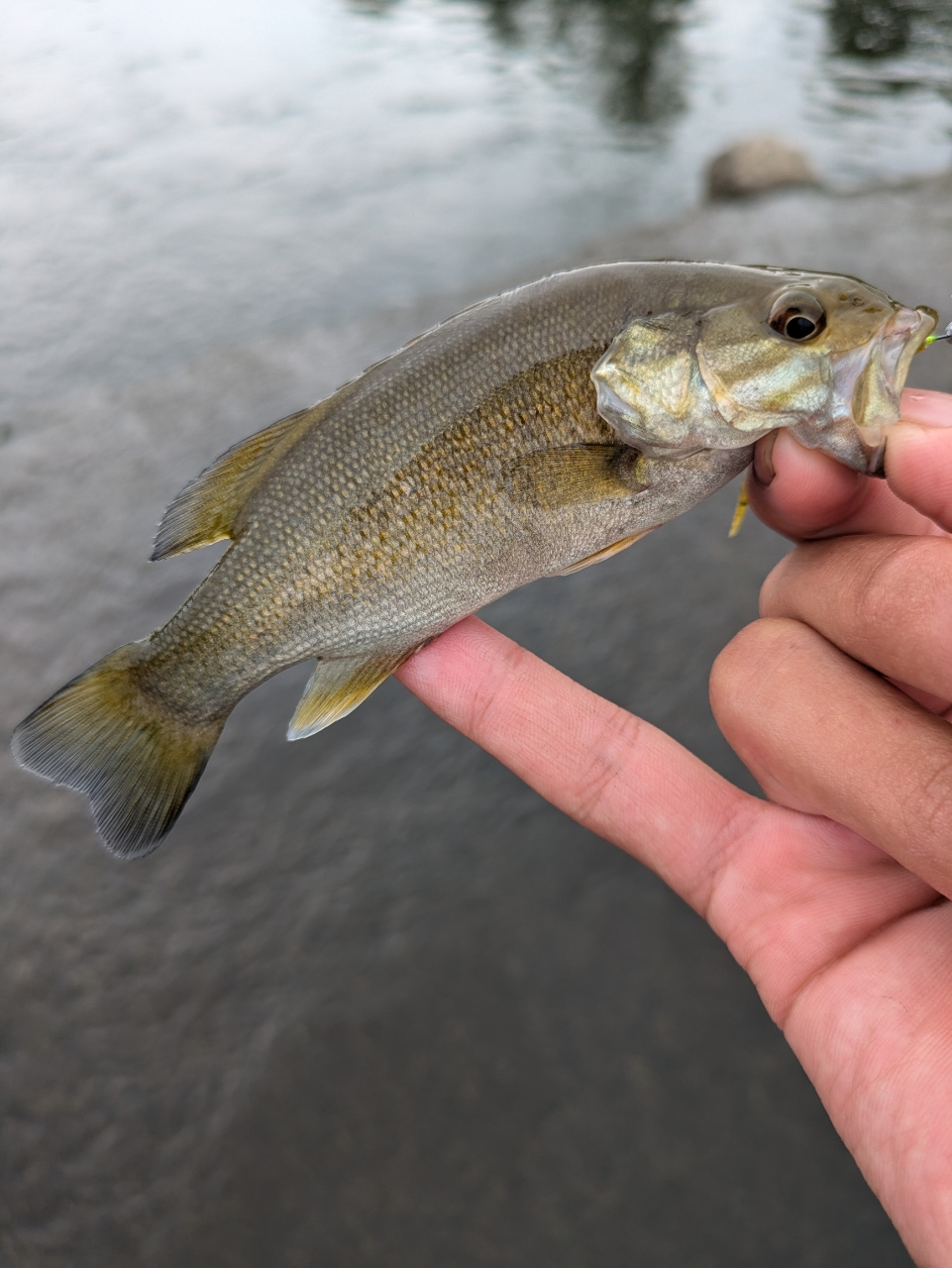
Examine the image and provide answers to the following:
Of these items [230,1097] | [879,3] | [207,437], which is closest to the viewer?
[230,1097]

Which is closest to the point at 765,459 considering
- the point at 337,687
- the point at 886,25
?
the point at 337,687

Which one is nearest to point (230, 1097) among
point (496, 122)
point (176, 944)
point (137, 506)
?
point (176, 944)

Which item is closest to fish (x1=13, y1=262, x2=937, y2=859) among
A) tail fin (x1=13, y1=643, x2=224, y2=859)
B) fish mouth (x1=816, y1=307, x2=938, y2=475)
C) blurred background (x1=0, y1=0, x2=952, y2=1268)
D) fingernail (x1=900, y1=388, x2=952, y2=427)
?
tail fin (x1=13, y1=643, x2=224, y2=859)

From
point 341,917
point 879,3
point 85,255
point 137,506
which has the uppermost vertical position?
point 879,3

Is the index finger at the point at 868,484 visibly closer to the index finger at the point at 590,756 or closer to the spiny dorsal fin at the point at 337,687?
the index finger at the point at 590,756

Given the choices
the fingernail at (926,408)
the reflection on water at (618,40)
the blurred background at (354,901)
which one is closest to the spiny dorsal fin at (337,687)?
the fingernail at (926,408)

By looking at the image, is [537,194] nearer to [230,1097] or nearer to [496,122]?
[496,122]

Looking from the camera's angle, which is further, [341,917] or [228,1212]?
[341,917]

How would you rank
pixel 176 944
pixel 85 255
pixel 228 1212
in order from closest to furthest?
pixel 228 1212
pixel 176 944
pixel 85 255
